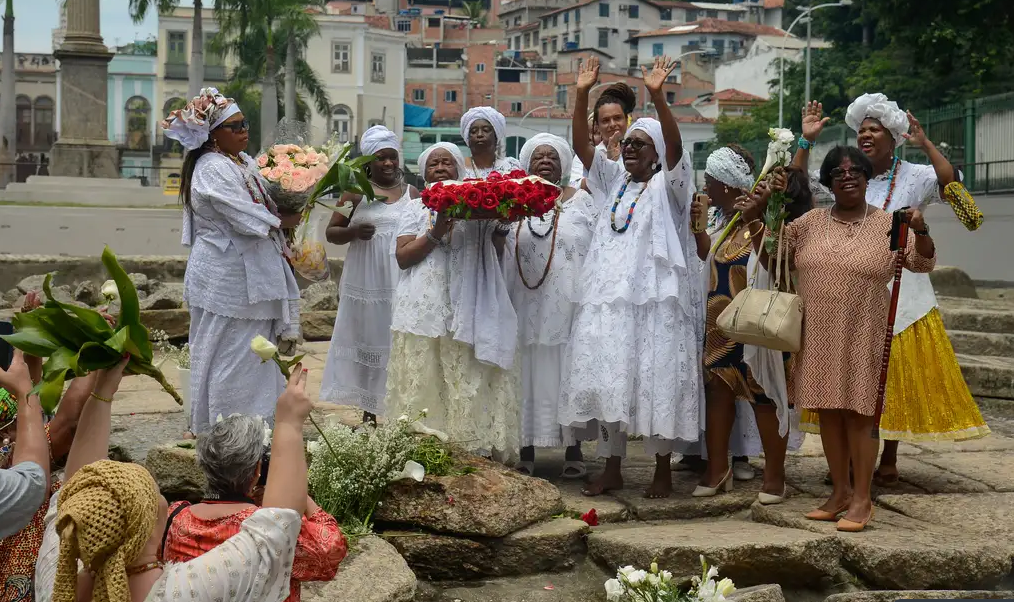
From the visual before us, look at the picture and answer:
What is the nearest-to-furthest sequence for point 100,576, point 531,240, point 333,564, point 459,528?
1. point 100,576
2. point 333,564
3. point 459,528
4. point 531,240

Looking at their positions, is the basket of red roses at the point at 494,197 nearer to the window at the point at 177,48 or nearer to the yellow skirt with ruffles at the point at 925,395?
the yellow skirt with ruffles at the point at 925,395

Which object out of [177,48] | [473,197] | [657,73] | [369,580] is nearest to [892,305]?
[657,73]

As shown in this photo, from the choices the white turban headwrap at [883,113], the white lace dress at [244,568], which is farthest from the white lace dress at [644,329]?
the white lace dress at [244,568]

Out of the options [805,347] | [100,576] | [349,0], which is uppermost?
[349,0]

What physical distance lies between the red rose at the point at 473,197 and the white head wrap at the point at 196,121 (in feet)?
4.57

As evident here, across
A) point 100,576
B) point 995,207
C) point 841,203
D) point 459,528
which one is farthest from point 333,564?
point 995,207

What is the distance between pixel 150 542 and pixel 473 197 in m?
3.01

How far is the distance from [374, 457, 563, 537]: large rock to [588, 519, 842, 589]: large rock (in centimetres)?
35

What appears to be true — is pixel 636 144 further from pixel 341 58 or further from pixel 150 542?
pixel 341 58

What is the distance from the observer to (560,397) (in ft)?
20.1

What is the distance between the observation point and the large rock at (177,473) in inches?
229

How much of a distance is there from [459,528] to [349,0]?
88.6 m

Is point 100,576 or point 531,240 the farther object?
point 531,240

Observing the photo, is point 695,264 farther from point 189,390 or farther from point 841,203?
point 189,390
